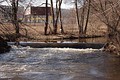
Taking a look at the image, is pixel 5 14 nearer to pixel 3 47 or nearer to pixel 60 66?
pixel 60 66

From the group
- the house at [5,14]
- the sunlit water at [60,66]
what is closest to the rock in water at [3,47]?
the sunlit water at [60,66]

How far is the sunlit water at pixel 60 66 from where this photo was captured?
49.2 feet

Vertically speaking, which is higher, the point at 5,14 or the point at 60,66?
the point at 5,14

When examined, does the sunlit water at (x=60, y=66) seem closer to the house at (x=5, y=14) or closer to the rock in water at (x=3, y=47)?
the rock in water at (x=3, y=47)

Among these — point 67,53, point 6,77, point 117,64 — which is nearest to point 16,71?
point 6,77

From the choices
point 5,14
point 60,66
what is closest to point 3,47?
point 60,66

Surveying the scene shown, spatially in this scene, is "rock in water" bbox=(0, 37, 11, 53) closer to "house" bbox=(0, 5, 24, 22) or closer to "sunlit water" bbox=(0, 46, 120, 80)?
"sunlit water" bbox=(0, 46, 120, 80)

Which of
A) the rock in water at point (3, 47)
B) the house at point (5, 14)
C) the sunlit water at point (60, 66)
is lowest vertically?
the sunlit water at point (60, 66)

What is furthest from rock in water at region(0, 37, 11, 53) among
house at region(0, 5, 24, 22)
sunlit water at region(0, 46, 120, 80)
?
house at region(0, 5, 24, 22)

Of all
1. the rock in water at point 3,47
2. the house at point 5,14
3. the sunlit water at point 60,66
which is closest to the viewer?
the house at point 5,14

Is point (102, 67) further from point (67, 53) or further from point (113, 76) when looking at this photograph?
point (67, 53)

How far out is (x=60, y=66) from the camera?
58.5 ft

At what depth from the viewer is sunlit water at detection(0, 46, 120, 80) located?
14984 millimetres

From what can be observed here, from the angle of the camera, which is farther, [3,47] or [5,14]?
[3,47]
